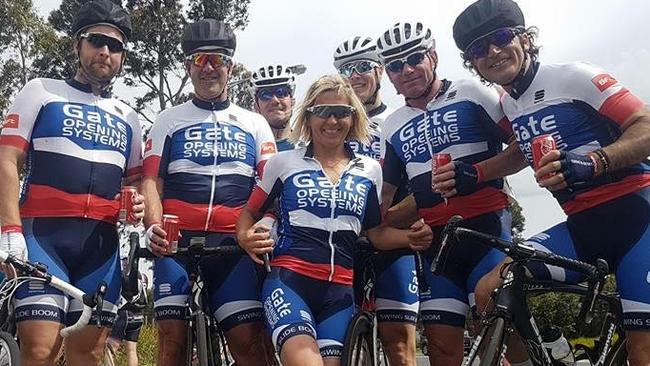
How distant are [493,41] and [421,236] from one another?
1.29 metres

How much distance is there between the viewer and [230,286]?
4277 millimetres

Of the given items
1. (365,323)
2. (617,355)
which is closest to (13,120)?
(365,323)

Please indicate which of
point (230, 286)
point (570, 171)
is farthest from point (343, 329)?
point (570, 171)

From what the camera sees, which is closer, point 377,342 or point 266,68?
point 377,342

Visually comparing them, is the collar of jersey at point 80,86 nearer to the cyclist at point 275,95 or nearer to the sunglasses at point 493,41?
the cyclist at point 275,95

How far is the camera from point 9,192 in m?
4.09

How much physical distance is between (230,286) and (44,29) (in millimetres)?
17945

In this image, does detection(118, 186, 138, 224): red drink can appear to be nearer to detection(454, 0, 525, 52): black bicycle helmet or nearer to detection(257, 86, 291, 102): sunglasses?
detection(454, 0, 525, 52): black bicycle helmet

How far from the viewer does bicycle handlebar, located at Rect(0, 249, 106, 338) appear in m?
3.64

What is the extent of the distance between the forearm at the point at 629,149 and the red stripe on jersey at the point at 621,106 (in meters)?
0.13

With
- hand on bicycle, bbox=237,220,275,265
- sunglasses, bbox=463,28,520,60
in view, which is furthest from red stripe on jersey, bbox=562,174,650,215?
hand on bicycle, bbox=237,220,275,265

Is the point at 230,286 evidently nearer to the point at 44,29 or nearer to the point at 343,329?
the point at 343,329

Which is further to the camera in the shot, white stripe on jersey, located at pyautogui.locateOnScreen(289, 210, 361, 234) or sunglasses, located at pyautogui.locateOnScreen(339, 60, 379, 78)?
sunglasses, located at pyautogui.locateOnScreen(339, 60, 379, 78)

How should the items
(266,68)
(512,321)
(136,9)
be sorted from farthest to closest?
(136,9), (266,68), (512,321)
